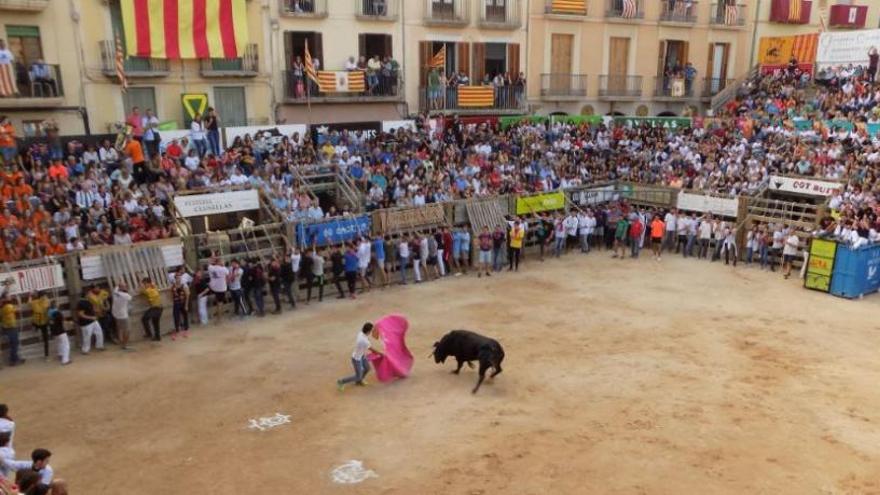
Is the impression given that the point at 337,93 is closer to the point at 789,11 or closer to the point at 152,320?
the point at 152,320

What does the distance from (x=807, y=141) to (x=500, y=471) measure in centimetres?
2270

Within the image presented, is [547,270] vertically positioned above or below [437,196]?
below

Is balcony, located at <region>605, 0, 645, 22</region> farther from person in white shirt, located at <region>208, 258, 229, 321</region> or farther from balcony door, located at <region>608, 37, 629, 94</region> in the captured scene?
person in white shirt, located at <region>208, 258, 229, 321</region>

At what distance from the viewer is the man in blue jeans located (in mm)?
12992

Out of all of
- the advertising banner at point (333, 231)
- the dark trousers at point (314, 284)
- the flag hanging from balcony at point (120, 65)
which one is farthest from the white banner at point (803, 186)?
the flag hanging from balcony at point (120, 65)

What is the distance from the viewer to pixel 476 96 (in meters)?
30.9

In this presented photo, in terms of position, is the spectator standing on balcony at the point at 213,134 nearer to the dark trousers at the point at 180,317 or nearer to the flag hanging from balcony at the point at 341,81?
the flag hanging from balcony at the point at 341,81

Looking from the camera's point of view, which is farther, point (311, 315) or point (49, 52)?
point (49, 52)

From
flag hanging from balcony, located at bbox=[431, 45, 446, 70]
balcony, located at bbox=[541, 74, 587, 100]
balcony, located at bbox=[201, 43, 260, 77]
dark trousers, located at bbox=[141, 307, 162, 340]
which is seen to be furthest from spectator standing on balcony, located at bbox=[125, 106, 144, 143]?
balcony, located at bbox=[541, 74, 587, 100]

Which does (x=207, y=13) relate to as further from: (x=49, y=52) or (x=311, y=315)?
(x=311, y=315)

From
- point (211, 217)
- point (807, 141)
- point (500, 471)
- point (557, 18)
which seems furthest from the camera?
point (557, 18)

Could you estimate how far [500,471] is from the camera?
10.3 meters

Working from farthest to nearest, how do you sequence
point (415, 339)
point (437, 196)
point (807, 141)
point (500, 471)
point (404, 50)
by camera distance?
point (404, 50) → point (807, 141) → point (437, 196) → point (415, 339) → point (500, 471)

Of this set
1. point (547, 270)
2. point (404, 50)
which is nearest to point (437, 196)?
point (547, 270)
